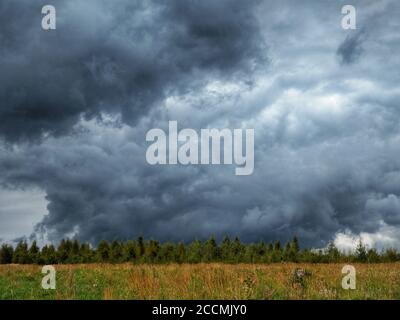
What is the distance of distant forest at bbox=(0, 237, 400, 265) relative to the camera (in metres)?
54.8

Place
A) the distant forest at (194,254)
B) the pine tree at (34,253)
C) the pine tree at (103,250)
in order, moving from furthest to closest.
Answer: the pine tree at (34,253), the pine tree at (103,250), the distant forest at (194,254)

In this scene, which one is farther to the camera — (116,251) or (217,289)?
(116,251)

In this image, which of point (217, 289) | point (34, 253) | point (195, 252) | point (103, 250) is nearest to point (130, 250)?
point (103, 250)

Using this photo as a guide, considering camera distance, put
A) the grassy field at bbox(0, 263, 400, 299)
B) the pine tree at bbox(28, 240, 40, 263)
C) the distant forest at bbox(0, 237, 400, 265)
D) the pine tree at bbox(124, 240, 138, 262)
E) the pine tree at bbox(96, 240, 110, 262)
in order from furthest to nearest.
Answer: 1. the pine tree at bbox(28, 240, 40, 263)
2. the pine tree at bbox(96, 240, 110, 262)
3. the pine tree at bbox(124, 240, 138, 262)
4. the distant forest at bbox(0, 237, 400, 265)
5. the grassy field at bbox(0, 263, 400, 299)

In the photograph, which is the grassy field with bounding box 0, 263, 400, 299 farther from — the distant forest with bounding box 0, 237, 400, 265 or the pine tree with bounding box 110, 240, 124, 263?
the pine tree with bounding box 110, 240, 124, 263

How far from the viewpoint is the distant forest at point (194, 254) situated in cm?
5484

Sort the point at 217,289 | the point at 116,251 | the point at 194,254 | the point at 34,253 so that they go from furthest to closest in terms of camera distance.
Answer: the point at 34,253 < the point at 116,251 < the point at 194,254 < the point at 217,289

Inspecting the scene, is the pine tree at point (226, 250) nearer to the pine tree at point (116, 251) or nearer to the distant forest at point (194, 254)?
the distant forest at point (194, 254)

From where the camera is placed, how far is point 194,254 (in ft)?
207

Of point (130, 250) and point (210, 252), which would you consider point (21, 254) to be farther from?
point (210, 252)

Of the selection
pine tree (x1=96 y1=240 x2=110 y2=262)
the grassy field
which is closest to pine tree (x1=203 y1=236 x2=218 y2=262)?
pine tree (x1=96 y1=240 x2=110 y2=262)

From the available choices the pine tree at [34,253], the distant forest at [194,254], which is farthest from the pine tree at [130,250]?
the pine tree at [34,253]

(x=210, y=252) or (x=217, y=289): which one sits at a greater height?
(x=210, y=252)
